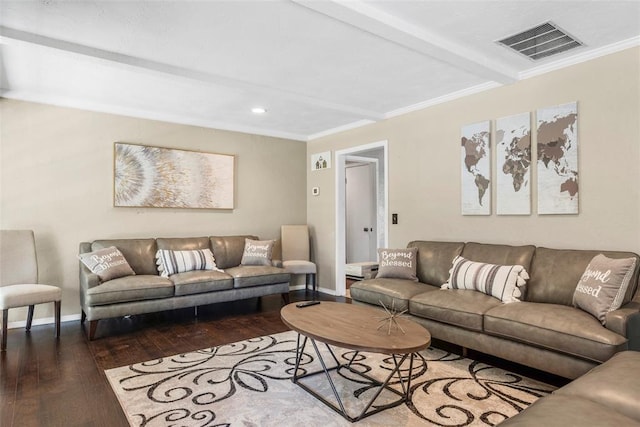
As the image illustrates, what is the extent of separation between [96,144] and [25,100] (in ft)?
2.52

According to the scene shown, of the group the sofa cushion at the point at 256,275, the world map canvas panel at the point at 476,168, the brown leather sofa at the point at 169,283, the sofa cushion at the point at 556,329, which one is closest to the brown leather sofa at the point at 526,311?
the sofa cushion at the point at 556,329

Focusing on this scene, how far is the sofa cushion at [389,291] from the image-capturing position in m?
3.41

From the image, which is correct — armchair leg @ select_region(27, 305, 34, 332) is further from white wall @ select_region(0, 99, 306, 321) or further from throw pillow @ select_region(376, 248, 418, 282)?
throw pillow @ select_region(376, 248, 418, 282)

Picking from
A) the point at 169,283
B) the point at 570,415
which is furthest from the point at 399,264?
the point at 570,415

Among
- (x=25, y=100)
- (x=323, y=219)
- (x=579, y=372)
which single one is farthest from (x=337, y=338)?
(x=25, y=100)

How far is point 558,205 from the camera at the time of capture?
324 centimetres

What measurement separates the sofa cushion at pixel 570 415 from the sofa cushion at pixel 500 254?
6.44 feet

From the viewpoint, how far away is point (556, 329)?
7.82 feet

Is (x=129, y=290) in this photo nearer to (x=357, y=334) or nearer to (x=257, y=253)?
(x=257, y=253)

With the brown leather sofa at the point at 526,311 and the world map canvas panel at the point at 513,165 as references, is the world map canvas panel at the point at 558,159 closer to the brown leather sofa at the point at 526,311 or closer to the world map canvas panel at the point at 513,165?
the world map canvas panel at the point at 513,165

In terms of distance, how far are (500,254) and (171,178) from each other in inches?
157

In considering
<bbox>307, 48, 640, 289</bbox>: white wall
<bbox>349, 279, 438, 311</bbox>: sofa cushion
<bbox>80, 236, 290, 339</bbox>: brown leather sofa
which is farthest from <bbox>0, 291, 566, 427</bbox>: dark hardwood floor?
<bbox>307, 48, 640, 289</bbox>: white wall

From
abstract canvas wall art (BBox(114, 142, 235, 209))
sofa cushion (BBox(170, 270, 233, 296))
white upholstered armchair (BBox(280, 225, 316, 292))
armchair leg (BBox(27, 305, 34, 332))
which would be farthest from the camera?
white upholstered armchair (BBox(280, 225, 316, 292))

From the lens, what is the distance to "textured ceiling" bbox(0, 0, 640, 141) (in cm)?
241
